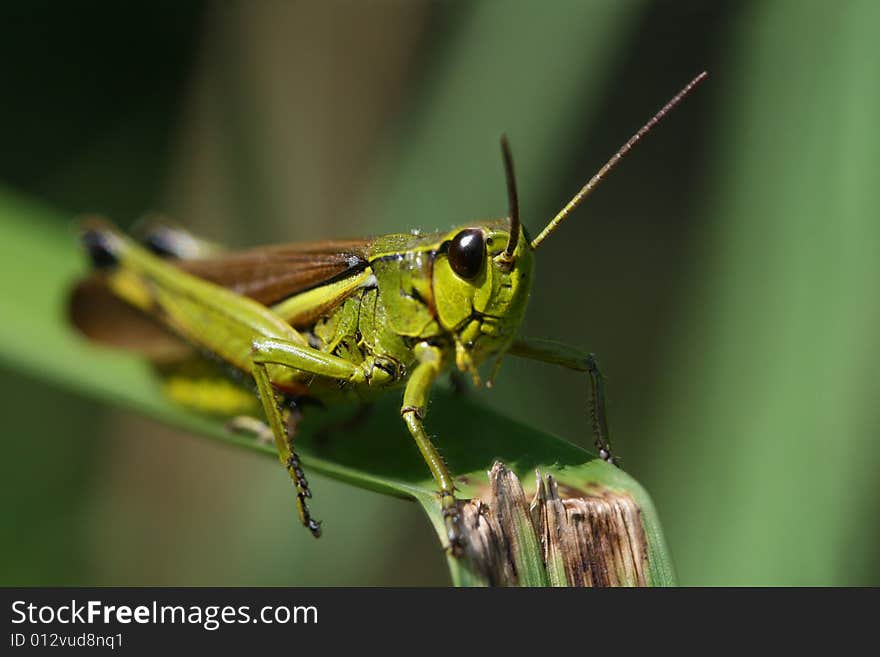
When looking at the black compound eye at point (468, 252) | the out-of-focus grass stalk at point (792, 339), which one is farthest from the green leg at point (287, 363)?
the out-of-focus grass stalk at point (792, 339)

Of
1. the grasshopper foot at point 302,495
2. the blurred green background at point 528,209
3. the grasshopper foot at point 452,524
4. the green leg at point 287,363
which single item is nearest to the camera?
the grasshopper foot at point 452,524

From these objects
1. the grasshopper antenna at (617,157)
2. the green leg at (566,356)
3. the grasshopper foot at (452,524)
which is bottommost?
the grasshopper foot at (452,524)

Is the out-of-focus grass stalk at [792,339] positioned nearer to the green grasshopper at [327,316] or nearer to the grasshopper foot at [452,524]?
the green grasshopper at [327,316]

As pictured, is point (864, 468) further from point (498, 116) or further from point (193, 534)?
point (193, 534)

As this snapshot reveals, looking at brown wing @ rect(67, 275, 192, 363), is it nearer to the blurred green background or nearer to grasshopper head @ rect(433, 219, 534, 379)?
the blurred green background

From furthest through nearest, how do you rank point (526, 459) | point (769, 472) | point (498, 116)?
point (498, 116) → point (769, 472) → point (526, 459)

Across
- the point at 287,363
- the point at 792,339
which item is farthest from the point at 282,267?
the point at 792,339

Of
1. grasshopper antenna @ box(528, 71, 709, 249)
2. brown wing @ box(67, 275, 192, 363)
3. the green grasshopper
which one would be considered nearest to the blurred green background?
brown wing @ box(67, 275, 192, 363)

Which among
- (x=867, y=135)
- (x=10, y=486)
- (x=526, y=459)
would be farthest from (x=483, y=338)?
(x=10, y=486)

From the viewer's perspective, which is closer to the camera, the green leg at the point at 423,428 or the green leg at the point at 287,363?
the green leg at the point at 423,428
